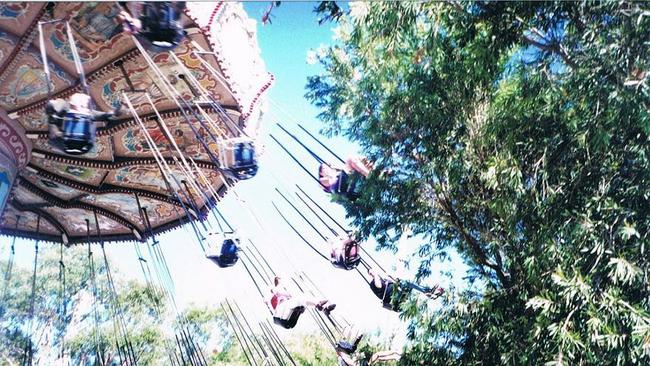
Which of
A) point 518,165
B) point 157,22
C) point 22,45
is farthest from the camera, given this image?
point 22,45

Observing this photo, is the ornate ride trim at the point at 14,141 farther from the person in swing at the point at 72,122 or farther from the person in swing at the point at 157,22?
the person in swing at the point at 157,22

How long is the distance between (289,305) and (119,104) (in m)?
3.46

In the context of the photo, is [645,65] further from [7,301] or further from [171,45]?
[7,301]

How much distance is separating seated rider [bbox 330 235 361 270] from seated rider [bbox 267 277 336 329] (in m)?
0.56

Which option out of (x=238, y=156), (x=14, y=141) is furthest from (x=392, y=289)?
(x=14, y=141)

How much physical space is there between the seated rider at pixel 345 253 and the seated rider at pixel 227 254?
4.31ft

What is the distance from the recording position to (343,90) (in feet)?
22.4

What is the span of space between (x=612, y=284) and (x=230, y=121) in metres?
4.60

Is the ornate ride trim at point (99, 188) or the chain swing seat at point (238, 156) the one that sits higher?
the chain swing seat at point (238, 156)

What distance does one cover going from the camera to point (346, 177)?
627 cm

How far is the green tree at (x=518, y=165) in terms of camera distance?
12.0 feet

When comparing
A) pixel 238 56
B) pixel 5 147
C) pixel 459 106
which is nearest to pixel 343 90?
pixel 238 56

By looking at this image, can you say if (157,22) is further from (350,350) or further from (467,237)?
(350,350)

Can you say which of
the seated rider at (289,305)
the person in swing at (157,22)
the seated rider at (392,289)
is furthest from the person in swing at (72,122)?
the seated rider at (392,289)
